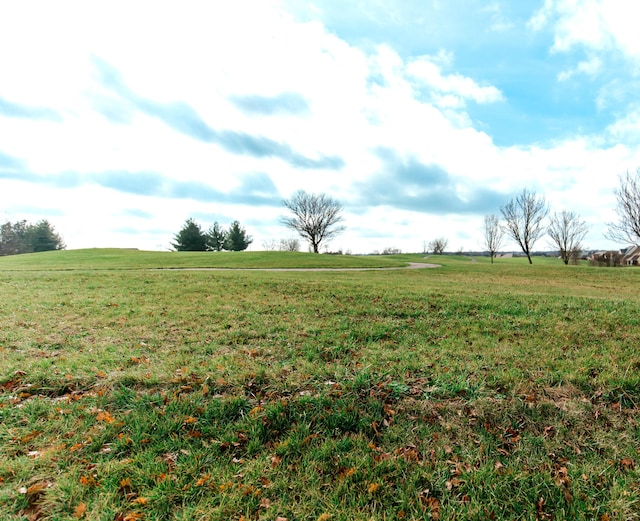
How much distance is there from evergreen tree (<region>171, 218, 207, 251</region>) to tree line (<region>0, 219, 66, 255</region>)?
26.1 metres

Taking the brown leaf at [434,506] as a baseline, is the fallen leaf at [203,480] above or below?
above

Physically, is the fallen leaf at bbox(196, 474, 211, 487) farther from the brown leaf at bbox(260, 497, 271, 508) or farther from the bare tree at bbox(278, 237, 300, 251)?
the bare tree at bbox(278, 237, 300, 251)

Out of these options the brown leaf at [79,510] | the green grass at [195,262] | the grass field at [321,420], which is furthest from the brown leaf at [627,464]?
the green grass at [195,262]

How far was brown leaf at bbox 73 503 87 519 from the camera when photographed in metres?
2.29

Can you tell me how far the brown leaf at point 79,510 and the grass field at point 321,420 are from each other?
1 cm

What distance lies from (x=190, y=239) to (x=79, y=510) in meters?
57.3

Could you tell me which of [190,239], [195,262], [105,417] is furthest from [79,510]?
[190,239]

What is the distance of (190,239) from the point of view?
5509 centimetres

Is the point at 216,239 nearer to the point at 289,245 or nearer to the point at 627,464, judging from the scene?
the point at 289,245

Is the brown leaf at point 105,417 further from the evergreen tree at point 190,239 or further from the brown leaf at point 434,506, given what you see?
the evergreen tree at point 190,239

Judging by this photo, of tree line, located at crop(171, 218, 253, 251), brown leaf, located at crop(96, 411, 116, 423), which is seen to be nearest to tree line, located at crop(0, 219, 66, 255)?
tree line, located at crop(171, 218, 253, 251)

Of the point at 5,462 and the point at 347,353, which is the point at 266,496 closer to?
the point at 5,462

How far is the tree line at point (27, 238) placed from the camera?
191 ft

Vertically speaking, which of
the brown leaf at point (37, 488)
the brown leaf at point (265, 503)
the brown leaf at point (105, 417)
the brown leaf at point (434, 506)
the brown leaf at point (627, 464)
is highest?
the brown leaf at point (105, 417)
